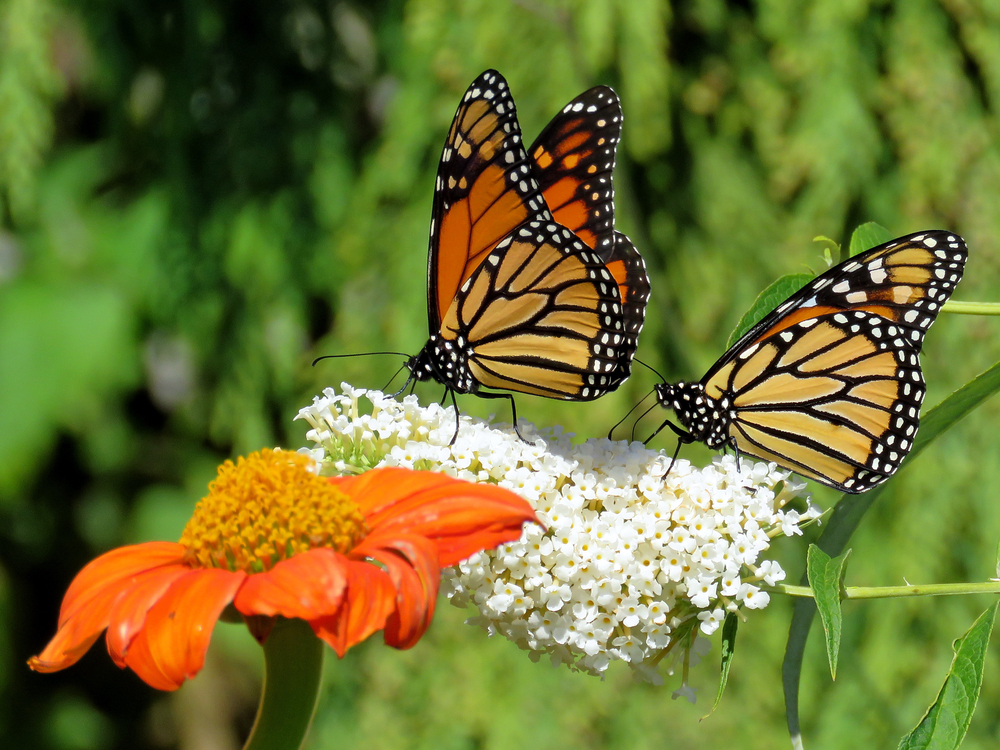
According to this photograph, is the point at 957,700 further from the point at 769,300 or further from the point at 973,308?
the point at 769,300

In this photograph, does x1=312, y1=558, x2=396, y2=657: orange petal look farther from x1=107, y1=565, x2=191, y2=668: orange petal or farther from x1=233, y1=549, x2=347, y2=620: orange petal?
x1=107, y1=565, x2=191, y2=668: orange petal

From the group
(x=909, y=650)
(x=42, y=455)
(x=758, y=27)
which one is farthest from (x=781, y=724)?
(x=42, y=455)

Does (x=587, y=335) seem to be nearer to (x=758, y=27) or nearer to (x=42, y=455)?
(x=758, y=27)

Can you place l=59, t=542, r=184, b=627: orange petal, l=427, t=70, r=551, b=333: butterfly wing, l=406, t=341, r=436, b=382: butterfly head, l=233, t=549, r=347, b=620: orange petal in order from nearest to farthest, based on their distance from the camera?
l=233, t=549, r=347, b=620: orange petal < l=59, t=542, r=184, b=627: orange petal < l=427, t=70, r=551, b=333: butterfly wing < l=406, t=341, r=436, b=382: butterfly head

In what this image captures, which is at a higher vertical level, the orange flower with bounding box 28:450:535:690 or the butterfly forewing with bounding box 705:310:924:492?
the butterfly forewing with bounding box 705:310:924:492

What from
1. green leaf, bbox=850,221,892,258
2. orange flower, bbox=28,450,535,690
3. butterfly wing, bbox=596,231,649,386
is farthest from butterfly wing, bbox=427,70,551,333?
orange flower, bbox=28,450,535,690

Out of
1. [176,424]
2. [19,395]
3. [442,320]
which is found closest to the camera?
[442,320]

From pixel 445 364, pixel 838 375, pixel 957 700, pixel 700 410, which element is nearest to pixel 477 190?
pixel 445 364
